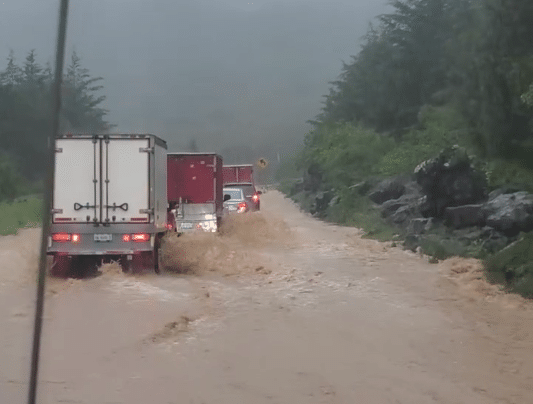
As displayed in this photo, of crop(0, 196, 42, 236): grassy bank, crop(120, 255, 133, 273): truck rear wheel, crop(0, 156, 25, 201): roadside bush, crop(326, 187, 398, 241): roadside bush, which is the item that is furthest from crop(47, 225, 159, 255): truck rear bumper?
crop(0, 156, 25, 201): roadside bush

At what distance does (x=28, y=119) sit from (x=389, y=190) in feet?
136

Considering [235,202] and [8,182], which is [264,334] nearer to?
[235,202]

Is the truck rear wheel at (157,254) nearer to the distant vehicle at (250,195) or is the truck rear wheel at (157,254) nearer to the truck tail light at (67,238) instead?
the truck tail light at (67,238)

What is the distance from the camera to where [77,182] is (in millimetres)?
14117

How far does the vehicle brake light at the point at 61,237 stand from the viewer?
13.8 m

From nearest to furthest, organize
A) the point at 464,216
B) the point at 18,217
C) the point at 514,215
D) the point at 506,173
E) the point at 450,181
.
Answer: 1. the point at 514,215
2. the point at 464,216
3. the point at 506,173
4. the point at 450,181
5. the point at 18,217

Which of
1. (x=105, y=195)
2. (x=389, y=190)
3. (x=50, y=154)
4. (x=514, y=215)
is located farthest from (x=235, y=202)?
(x=50, y=154)

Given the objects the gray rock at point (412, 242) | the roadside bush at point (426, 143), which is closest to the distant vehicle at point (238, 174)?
the roadside bush at point (426, 143)

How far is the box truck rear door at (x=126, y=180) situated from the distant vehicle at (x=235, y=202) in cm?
1141

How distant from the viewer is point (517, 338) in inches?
374

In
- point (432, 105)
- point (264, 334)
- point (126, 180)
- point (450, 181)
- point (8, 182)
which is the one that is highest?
point (432, 105)

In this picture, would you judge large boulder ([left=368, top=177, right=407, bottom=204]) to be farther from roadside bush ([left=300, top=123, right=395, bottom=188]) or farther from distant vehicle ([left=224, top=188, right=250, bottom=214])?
distant vehicle ([left=224, top=188, right=250, bottom=214])

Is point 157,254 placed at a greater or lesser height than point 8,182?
lesser

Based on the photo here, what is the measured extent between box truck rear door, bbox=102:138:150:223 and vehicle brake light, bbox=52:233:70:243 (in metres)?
0.83
